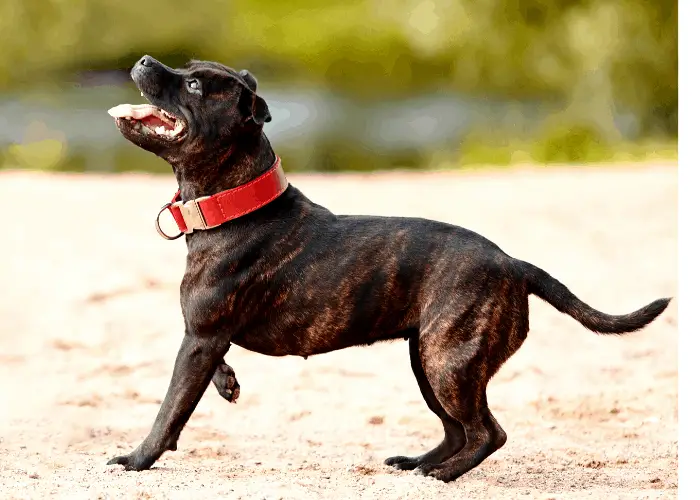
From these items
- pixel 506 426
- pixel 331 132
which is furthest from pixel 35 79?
pixel 506 426

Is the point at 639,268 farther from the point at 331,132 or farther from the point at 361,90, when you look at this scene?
the point at 361,90

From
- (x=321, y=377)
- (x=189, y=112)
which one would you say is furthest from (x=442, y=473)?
(x=321, y=377)

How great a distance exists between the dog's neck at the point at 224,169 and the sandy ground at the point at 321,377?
1.14 metres

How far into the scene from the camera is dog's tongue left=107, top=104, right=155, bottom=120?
167 inches

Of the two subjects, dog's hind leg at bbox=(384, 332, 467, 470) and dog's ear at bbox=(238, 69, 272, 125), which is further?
dog's hind leg at bbox=(384, 332, 467, 470)

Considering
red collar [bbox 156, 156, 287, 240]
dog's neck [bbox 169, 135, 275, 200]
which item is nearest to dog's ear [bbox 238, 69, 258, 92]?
dog's neck [bbox 169, 135, 275, 200]

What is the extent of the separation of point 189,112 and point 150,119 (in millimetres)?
166

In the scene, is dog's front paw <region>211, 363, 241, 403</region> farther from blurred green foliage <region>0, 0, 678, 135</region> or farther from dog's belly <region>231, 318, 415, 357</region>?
blurred green foliage <region>0, 0, 678, 135</region>

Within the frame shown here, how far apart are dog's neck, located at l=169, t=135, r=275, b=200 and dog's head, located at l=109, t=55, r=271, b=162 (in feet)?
0.12

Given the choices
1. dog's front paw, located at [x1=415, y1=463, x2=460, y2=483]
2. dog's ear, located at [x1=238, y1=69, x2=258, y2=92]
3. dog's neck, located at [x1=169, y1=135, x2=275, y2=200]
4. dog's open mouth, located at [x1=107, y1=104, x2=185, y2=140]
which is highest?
dog's ear, located at [x1=238, y1=69, x2=258, y2=92]

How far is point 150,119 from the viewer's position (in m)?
4.37

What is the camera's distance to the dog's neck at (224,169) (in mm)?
4414

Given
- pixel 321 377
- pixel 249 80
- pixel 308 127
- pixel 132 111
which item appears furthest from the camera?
pixel 308 127

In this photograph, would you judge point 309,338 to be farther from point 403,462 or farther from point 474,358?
point 403,462
